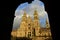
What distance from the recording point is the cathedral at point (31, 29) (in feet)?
146

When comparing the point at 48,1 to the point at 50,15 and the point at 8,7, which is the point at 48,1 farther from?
the point at 8,7

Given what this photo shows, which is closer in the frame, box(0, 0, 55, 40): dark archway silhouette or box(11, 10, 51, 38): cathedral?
box(0, 0, 55, 40): dark archway silhouette

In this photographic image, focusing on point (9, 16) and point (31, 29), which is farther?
point (31, 29)

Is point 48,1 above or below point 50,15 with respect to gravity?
above

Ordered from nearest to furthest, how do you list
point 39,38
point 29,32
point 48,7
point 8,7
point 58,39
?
1. point 58,39
2. point 8,7
3. point 48,7
4. point 39,38
5. point 29,32

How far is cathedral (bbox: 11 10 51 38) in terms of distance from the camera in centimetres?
4441

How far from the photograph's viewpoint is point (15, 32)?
48.4 m

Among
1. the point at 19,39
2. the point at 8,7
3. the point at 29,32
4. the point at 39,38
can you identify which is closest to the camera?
the point at 8,7

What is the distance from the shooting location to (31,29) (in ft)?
155

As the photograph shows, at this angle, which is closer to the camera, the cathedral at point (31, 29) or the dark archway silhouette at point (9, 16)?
the dark archway silhouette at point (9, 16)

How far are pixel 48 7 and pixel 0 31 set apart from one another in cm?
179

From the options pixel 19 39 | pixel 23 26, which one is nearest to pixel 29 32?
pixel 23 26

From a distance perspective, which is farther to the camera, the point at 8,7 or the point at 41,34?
the point at 41,34

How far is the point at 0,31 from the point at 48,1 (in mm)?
1802
